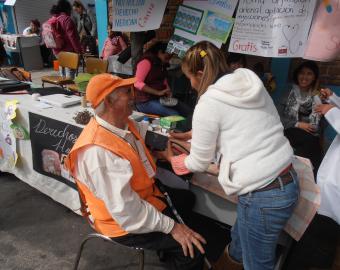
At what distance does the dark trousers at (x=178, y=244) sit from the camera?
1513mm

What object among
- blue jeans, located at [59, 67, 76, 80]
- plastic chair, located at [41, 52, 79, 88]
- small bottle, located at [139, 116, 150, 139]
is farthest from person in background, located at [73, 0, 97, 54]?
small bottle, located at [139, 116, 150, 139]

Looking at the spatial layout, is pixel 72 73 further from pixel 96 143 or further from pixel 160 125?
pixel 96 143

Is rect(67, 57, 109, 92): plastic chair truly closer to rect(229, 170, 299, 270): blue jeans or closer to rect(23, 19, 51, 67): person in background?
rect(229, 170, 299, 270): blue jeans

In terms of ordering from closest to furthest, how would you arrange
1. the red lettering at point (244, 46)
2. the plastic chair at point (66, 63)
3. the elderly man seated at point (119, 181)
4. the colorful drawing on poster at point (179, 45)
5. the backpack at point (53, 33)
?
1. the elderly man seated at point (119, 181)
2. the red lettering at point (244, 46)
3. the colorful drawing on poster at point (179, 45)
4. the plastic chair at point (66, 63)
5. the backpack at point (53, 33)

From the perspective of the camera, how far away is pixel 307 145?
275cm

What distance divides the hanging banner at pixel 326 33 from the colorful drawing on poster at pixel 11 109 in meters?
2.55

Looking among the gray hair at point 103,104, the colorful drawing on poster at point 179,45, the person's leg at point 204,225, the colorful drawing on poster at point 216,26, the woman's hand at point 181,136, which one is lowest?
the person's leg at point 204,225

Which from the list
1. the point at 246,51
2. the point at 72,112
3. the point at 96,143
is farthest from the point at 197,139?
the point at 246,51

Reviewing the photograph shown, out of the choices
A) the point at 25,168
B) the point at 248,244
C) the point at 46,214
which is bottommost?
the point at 46,214

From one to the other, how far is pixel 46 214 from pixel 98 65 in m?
2.93

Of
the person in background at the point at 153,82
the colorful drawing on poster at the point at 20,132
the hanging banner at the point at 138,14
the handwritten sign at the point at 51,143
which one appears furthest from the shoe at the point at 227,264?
the hanging banner at the point at 138,14

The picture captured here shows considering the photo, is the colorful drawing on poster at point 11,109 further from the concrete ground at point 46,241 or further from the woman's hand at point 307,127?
the woman's hand at point 307,127

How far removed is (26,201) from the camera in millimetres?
2746

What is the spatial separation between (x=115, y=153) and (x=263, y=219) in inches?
30.1
